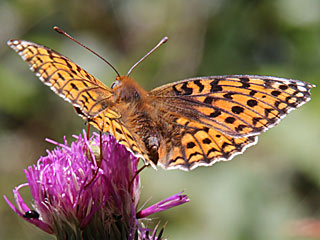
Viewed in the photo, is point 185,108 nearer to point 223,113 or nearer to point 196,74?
point 223,113

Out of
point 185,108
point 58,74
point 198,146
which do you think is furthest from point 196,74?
point 58,74

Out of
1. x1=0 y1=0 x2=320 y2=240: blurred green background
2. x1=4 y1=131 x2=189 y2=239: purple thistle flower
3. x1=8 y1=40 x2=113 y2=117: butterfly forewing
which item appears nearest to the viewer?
x1=8 y1=40 x2=113 y2=117: butterfly forewing

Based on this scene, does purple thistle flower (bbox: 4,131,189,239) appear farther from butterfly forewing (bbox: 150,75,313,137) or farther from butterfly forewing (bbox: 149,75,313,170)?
butterfly forewing (bbox: 150,75,313,137)

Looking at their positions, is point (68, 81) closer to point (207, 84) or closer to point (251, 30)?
point (207, 84)

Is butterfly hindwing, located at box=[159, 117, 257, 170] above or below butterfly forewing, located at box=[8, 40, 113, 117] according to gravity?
below

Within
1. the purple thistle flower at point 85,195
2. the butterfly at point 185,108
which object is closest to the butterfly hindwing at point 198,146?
the butterfly at point 185,108

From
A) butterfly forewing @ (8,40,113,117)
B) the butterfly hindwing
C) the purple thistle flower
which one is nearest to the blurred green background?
the butterfly hindwing

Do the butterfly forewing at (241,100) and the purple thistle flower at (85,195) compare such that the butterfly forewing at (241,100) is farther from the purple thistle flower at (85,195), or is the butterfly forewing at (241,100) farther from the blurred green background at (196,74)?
the blurred green background at (196,74)
